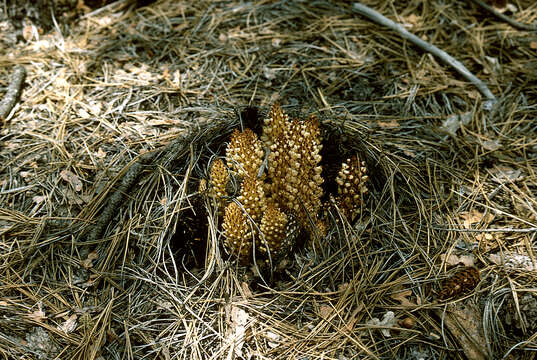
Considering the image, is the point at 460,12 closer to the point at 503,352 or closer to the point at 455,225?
the point at 455,225

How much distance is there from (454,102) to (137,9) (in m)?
2.83

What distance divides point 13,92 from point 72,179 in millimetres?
977

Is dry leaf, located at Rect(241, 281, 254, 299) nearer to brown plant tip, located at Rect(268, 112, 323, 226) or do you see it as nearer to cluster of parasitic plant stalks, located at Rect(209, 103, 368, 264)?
cluster of parasitic plant stalks, located at Rect(209, 103, 368, 264)

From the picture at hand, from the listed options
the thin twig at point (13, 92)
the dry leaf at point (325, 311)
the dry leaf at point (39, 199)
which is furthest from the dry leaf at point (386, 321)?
the thin twig at point (13, 92)

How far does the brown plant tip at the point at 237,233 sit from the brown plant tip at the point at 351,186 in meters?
0.56

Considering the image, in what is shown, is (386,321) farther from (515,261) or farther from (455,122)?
(455,122)

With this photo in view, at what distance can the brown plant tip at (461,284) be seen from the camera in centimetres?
217

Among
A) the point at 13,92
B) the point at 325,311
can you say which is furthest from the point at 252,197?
the point at 13,92

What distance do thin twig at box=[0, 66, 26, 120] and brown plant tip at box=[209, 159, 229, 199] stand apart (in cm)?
176

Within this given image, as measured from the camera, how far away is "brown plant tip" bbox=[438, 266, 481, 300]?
2.17m

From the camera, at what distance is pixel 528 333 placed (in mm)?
2121

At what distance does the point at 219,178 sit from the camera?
90.4 inches

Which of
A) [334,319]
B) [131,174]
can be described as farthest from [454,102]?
[131,174]

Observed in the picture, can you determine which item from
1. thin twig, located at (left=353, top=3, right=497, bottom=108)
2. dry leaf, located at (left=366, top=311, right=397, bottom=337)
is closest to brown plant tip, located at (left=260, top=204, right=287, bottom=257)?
dry leaf, located at (left=366, top=311, right=397, bottom=337)
